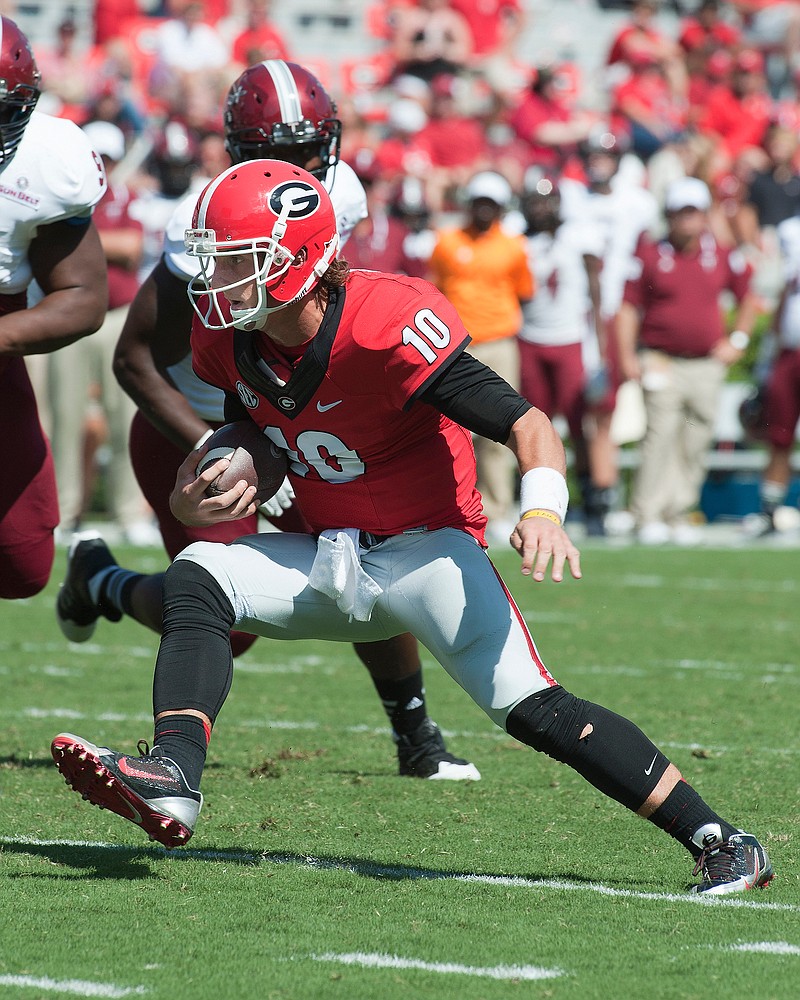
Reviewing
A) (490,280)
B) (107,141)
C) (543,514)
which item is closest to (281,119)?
(543,514)

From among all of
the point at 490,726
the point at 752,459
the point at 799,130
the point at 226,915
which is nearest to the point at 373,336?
the point at 226,915

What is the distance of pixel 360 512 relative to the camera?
3.41 m

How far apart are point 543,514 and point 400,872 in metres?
0.83

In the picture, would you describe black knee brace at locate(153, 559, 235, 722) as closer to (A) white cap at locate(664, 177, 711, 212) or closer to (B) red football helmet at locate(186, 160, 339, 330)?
(B) red football helmet at locate(186, 160, 339, 330)

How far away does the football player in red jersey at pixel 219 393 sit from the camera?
14.1ft

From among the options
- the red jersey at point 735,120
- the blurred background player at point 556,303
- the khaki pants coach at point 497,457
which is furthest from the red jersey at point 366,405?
the red jersey at point 735,120

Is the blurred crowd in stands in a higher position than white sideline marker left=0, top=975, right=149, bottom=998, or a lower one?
higher

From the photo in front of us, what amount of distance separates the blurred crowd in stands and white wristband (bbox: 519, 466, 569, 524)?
732cm

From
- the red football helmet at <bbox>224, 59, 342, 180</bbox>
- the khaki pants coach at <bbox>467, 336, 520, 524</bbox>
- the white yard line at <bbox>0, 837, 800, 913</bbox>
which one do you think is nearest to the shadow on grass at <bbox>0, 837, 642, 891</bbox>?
the white yard line at <bbox>0, 837, 800, 913</bbox>

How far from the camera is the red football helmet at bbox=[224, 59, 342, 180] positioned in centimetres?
435

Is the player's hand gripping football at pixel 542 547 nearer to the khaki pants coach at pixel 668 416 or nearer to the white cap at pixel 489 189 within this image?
the white cap at pixel 489 189

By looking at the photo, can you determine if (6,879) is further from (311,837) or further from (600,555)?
(600,555)

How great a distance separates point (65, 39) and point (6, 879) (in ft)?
38.3

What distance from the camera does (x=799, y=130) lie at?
614 inches
